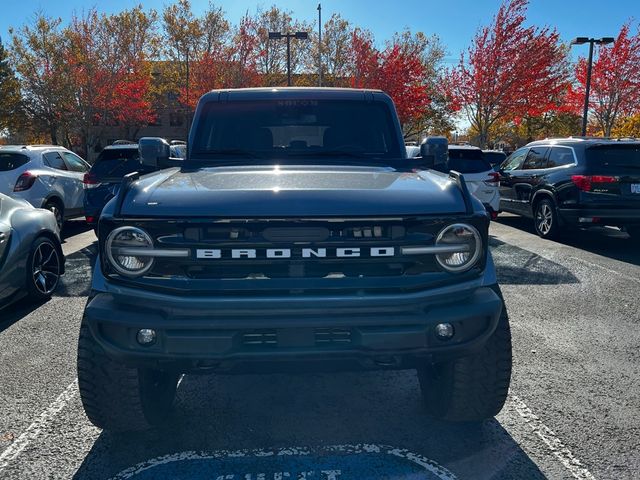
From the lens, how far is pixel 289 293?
258 cm

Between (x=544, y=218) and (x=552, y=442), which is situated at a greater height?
(x=544, y=218)

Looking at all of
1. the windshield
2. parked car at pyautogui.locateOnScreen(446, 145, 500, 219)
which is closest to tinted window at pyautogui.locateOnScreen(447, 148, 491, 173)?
parked car at pyautogui.locateOnScreen(446, 145, 500, 219)

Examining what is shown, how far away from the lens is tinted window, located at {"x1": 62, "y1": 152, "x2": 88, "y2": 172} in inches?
433

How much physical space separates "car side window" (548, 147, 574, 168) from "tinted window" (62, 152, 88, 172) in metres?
8.92

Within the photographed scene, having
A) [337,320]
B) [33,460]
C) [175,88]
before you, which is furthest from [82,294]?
[175,88]

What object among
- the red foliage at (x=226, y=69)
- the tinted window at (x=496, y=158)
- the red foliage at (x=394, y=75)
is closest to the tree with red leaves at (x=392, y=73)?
the red foliage at (x=394, y=75)

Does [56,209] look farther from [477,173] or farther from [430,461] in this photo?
[430,461]

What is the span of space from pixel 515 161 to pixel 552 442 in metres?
9.29

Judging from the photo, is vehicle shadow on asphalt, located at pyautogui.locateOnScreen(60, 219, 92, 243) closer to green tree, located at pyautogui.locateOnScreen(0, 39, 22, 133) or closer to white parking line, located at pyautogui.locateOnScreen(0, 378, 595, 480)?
white parking line, located at pyautogui.locateOnScreen(0, 378, 595, 480)

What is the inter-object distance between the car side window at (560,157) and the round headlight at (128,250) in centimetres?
844

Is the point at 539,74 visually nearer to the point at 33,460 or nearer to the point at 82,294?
the point at 82,294

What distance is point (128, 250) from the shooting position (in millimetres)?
2602

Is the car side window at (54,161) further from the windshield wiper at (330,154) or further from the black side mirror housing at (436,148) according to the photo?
the black side mirror housing at (436,148)

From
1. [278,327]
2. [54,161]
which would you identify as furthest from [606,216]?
[54,161]
